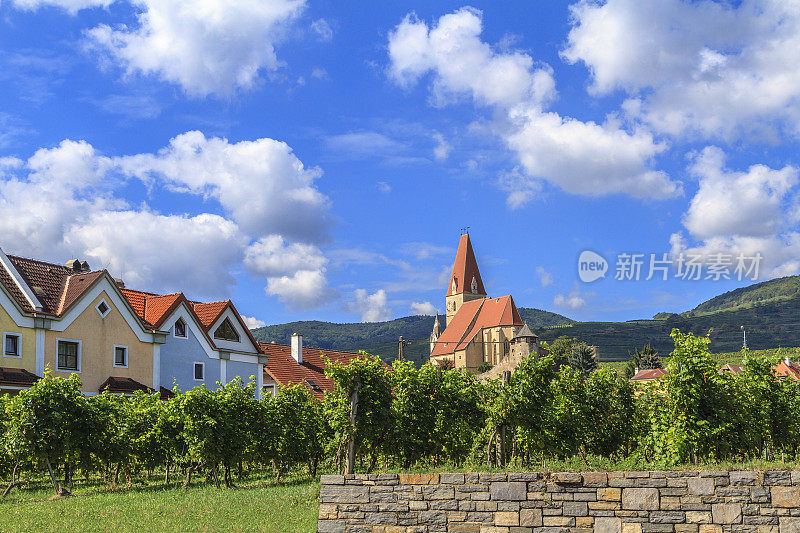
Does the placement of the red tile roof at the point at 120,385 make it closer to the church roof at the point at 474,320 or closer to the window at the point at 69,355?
the window at the point at 69,355

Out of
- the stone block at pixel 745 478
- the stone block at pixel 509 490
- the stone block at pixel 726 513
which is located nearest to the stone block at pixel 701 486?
the stone block at pixel 726 513

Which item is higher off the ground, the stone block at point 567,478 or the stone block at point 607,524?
the stone block at point 567,478

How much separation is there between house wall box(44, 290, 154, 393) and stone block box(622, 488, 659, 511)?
25.7 meters

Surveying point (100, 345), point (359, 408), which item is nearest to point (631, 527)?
point (359, 408)

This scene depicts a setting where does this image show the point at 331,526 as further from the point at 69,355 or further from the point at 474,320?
the point at 474,320

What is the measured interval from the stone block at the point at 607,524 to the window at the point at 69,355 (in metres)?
25.7

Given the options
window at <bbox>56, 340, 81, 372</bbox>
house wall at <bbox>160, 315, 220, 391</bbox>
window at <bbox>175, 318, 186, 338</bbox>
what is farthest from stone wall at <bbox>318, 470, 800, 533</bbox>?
window at <bbox>175, 318, 186, 338</bbox>

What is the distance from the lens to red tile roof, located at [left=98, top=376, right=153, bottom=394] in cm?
3050

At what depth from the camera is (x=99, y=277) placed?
31.1m

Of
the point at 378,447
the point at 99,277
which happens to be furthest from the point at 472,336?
the point at 378,447

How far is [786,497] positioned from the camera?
10555 mm

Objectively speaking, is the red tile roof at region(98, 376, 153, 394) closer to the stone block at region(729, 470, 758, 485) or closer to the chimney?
the chimney

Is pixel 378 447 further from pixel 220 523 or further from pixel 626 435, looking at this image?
pixel 626 435

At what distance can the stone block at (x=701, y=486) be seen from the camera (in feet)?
35.1
